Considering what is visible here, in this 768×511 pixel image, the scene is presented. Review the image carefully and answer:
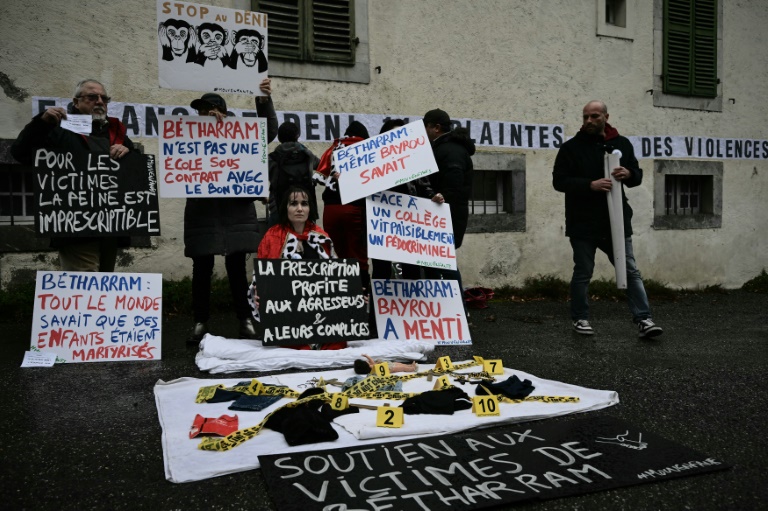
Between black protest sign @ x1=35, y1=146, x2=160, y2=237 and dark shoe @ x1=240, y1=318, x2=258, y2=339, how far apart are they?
1017 millimetres

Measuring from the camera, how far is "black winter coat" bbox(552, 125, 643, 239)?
6.19 m

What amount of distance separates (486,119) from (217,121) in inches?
193

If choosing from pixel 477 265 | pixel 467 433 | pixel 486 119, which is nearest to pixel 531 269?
pixel 477 265

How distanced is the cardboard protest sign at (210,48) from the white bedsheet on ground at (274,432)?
2503 mm

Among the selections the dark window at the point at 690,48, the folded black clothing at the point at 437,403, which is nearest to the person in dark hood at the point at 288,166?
the folded black clothing at the point at 437,403

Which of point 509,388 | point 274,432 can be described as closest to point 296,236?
point 509,388

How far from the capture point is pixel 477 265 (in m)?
9.57

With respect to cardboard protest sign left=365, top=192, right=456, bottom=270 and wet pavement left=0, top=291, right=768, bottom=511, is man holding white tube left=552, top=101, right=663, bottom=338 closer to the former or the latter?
wet pavement left=0, top=291, right=768, bottom=511

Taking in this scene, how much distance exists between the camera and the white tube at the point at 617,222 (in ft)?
19.7

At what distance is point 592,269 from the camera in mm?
6215

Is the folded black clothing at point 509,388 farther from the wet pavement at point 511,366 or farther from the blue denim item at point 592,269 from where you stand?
the blue denim item at point 592,269

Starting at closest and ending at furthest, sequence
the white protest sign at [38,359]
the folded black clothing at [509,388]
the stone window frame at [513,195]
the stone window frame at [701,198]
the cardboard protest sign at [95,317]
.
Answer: the folded black clothing at [509,388] → the white protest sign at [38,359] → the cardboard protest sign at [95,317] → the stone window frame at [513,195] → the stone window frame at [701,198]

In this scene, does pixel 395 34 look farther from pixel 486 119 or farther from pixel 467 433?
pixel 467 433

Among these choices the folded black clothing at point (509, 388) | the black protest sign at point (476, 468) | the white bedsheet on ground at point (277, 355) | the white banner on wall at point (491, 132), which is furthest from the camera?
the white banner on wall at point (491, 132)
